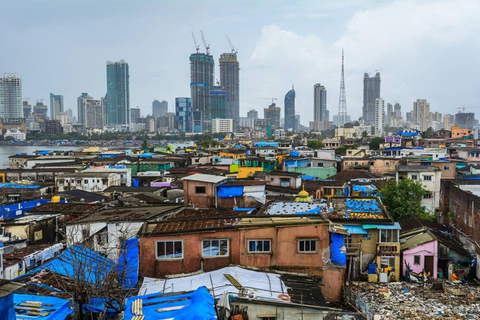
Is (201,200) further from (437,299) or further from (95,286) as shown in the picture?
(95,286)

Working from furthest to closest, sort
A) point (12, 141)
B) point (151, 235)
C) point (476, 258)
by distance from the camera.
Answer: point (12, 141)
point (476, 258)
point (151, 235)

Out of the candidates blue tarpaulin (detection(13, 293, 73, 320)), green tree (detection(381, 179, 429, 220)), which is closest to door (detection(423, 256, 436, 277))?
green tree (detection(381, 179, 429, 220))

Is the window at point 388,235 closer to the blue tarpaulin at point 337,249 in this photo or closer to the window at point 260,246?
the blue tarpaulin at point 337,249

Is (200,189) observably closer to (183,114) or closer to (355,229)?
(355,229)

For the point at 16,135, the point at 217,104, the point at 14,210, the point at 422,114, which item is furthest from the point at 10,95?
the point at 14,210

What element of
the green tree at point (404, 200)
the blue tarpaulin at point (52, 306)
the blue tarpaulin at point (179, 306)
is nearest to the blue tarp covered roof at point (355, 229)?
the green tree at point (404, 200)

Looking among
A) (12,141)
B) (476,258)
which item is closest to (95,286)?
(476,258)
